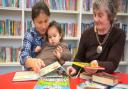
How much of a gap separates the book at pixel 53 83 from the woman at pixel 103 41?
219 mm

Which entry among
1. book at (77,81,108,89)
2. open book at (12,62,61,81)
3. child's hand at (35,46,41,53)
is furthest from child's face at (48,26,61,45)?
book at (77,81,108,89)

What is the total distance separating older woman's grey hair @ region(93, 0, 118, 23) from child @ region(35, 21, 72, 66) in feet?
1.23

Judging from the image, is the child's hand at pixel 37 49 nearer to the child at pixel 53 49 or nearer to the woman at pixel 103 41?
the child at pixel 53 49

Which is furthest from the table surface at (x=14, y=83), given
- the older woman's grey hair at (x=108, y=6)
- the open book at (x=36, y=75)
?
the older woman's grey hair at (x=108, y=6)

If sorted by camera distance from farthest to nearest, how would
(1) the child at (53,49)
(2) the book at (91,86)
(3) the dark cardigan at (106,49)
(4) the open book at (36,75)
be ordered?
(1) the child at (53,49) → (3) the dark cardigan at (106,49) → (4) the open book at (36,75) → (2) the book at (91,86)

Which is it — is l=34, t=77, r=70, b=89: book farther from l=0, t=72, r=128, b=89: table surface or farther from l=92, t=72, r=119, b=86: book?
l=92, t=72, r=119, b=86: book

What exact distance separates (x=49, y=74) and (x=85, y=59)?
0.47 meters

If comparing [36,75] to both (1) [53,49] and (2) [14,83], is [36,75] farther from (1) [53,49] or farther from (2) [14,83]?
(1) [53,49]

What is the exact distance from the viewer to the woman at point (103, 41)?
5.74 ft

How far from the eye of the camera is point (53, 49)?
1927 millimetres

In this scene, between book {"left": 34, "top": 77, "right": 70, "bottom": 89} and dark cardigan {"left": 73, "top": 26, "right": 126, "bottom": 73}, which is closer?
book {"left": 34, "top": 77, "right": 70, "bottom": 89}

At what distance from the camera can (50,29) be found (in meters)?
1.91

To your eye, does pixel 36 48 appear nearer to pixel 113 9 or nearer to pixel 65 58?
pixel 65 58

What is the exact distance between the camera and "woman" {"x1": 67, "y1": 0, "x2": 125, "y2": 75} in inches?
68.9
